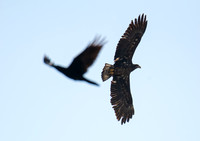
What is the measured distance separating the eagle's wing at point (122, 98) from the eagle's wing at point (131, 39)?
1.03m

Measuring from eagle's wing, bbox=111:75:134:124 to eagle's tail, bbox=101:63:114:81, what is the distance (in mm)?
859

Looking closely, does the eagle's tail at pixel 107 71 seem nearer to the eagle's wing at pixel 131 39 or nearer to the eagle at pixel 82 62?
the eagle's wing at pixel 131 39

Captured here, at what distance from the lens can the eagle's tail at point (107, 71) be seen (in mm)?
13141

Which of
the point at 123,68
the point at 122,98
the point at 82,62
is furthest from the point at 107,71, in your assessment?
the point at 82,62

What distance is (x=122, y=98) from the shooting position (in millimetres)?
14523

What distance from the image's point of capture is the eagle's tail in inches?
517

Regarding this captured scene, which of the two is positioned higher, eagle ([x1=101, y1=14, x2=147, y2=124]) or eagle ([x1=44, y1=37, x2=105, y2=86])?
eagle ([x1=101, y1=14, x2=147, y2=124])

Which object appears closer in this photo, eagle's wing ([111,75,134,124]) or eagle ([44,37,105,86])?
eagle ([44,37,105,86])

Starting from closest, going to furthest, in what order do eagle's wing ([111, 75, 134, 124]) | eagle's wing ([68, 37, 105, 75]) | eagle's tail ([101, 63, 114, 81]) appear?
eagle's wing ([68, 37, 105, 75])
eagle's tail ([101, 63, 114, 81])
eagle's wing ([111, 75, 134, 124])

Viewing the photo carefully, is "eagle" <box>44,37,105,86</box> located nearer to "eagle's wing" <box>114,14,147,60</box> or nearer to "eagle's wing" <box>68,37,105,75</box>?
"eagle's wing" <box>68,37,105,75</box>

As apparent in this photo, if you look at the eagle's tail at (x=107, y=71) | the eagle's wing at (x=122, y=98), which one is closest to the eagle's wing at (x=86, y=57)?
the eagle's tail at (x=107, y=71)

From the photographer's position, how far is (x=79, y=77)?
9.57m

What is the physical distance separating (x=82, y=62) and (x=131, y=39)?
4537 mm

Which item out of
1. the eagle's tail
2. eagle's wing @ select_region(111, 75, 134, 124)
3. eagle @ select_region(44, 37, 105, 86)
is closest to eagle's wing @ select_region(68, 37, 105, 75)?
eagle @ select_region(44, 37, 105, 86)
